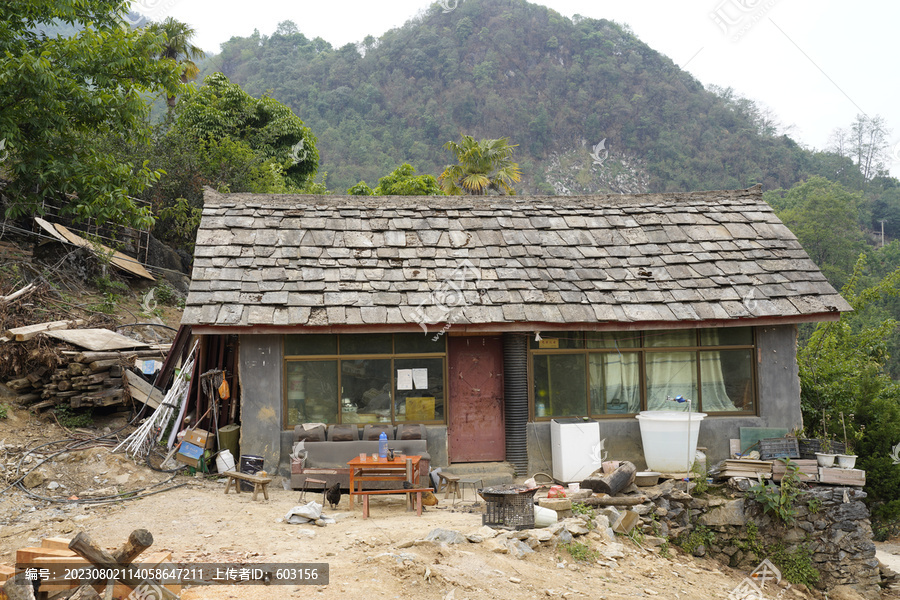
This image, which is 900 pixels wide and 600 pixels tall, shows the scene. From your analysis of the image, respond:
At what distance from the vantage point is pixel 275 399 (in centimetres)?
1009

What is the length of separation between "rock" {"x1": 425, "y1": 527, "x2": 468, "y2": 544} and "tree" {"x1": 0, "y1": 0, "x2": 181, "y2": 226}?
8723 mm

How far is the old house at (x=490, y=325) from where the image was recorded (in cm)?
1012

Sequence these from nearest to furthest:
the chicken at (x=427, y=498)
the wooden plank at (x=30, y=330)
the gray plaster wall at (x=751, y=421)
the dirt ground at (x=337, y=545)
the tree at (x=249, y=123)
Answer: the dirt ground at (x=337, y=545), the chicken at (x=427, y=498), the gray plaster wall at (x=751, y=421), the wooden plank at (x=30, y=330), the tree at (x=249, y=123)

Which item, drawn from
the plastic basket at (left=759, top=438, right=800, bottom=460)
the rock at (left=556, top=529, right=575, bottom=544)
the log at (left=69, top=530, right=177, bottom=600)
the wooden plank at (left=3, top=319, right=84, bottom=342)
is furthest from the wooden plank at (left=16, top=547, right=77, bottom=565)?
the plastic basket at (left=759, top=438, right=800, bottom=460)

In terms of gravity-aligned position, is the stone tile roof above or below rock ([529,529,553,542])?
above

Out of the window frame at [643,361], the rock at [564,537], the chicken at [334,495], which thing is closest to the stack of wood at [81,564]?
the chicken at [334,495]

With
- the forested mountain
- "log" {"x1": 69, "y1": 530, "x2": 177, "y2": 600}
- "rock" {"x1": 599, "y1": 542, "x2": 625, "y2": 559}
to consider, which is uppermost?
the forested mountain

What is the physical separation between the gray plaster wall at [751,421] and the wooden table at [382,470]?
262 cm

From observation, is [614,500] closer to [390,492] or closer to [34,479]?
[390,492]

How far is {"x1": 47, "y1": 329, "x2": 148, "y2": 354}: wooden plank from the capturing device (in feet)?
38.6

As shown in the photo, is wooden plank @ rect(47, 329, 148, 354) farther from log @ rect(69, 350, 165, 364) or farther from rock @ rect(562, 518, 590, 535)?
rock @ rect(562, 518, 590, 535)

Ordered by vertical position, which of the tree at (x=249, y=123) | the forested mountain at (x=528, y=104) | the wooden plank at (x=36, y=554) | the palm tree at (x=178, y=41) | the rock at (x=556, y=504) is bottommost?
the rock at (x=556, y=504)

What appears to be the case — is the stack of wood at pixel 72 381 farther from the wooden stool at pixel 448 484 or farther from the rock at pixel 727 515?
the rock at pixel 727 515

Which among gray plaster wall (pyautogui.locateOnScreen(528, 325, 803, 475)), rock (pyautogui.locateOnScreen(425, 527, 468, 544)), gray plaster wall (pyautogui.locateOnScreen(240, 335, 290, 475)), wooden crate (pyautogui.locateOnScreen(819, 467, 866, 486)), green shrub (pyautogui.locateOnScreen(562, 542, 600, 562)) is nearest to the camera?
rock (pyautogui.locateOnScreen(425, 527, 468, 544))
